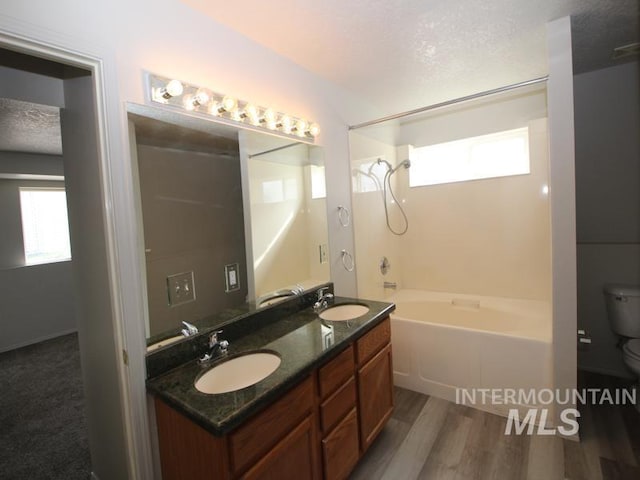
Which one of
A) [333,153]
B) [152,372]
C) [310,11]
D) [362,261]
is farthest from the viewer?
Answer: [362,261]

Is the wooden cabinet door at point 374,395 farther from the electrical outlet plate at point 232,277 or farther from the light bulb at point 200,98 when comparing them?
the light bulb at point 200,98

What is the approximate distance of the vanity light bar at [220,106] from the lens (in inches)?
53.6

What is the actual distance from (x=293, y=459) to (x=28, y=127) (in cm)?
343

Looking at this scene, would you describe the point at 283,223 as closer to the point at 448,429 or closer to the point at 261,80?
the point at 261,80

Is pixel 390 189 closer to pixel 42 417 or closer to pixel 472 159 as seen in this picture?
pixel 472 159

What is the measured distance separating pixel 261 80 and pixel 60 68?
95cm

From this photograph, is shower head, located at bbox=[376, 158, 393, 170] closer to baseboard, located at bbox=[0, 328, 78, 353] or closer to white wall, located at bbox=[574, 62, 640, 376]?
white wall, located at bbox=[574, 62, 640, 376]

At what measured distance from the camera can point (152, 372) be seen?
1.28 metres

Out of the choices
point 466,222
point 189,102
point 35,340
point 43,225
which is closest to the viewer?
point 189,102

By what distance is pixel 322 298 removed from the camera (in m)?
2.22

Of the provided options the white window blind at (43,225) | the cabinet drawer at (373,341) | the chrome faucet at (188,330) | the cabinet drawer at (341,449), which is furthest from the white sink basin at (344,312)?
the white window blind at (43,225)

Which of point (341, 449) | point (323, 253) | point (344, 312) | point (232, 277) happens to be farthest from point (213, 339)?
point (323, 253)

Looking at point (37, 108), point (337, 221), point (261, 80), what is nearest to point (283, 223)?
point (337, 221)

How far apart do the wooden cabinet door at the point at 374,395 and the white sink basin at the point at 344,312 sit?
0.28 m
